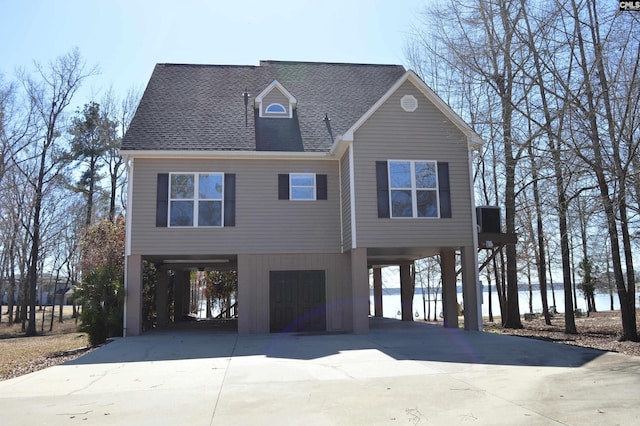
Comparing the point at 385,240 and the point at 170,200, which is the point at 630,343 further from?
the point at 170,200

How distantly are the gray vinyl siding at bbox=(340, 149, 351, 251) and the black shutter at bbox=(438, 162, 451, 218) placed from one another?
101 inches

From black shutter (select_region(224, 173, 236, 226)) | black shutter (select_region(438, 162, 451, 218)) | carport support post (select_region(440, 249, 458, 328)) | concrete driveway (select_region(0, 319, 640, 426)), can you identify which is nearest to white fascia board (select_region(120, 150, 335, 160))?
black shutter (select_region(224, 173, 236, 226))

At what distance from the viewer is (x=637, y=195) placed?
38.7ft

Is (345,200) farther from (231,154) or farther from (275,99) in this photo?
(275,99)

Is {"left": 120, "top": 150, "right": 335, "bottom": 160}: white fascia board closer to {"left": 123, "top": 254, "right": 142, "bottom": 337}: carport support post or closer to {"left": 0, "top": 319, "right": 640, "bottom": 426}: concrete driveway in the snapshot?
{"left": 123, "top": 254, "right": 142, "bottom": 337}: carport support post

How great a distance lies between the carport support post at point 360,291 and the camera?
45.0 ft

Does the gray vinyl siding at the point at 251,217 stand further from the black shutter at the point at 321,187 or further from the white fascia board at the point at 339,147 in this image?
the white fascia board at the point at 339,147

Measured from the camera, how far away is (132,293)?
581 inches

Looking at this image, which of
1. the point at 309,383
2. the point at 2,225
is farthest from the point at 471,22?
the point at 2,225

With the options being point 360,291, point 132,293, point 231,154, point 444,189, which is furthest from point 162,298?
point 444,189

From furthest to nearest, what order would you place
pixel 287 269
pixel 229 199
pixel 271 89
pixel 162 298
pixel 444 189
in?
pixel 162 298, pixel 271 89, pixel 287 269, pixel 229 199, pixel 444 189

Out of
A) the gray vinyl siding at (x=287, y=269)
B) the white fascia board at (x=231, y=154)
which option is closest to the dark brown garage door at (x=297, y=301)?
the gray vinyl siding at (x=287, y=269)

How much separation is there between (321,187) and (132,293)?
6237 millimetres

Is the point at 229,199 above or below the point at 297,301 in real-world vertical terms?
above
